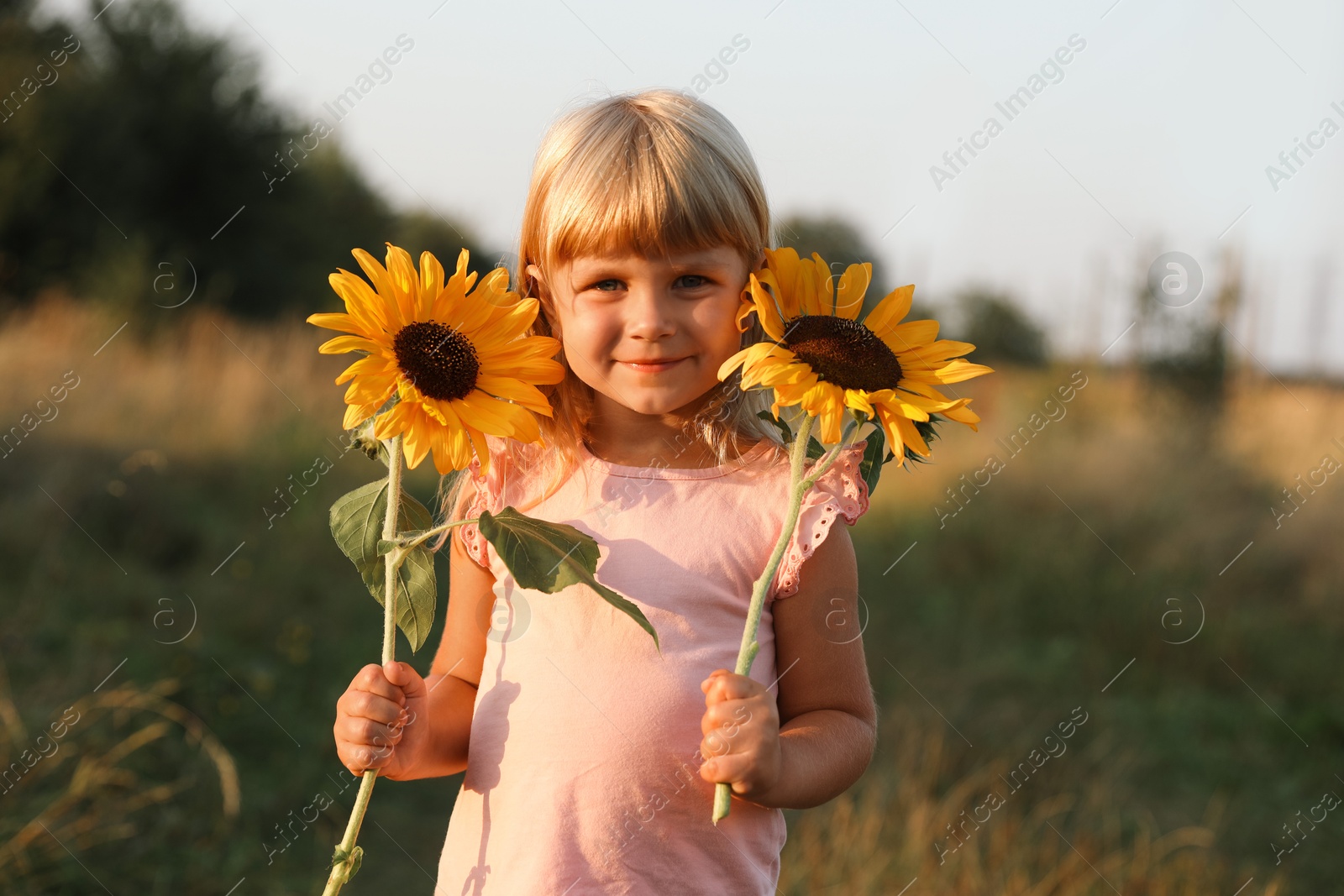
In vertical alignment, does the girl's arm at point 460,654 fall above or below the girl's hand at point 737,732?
above

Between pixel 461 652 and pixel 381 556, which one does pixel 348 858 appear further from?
pixel 461 652

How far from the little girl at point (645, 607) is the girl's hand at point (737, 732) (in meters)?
0.12

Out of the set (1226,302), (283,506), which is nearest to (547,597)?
(283,506)

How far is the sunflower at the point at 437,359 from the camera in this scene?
4.50 ft

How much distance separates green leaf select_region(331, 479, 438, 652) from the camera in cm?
143

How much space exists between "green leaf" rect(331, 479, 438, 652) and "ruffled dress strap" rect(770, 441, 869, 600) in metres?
0.49

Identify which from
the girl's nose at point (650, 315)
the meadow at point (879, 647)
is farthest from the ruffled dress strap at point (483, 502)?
the meadow at point (879, 647)

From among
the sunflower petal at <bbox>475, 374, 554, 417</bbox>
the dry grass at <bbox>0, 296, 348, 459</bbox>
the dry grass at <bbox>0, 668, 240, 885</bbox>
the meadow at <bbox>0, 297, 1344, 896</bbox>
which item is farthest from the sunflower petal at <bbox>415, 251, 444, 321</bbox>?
the dry grass at <bbox>0, 296, 348, 459</bbox>

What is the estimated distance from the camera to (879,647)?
20.3 feet

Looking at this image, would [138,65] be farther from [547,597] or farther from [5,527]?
[547,597]

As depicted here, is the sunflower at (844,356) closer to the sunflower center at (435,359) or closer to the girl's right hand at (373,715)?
the sunflower center at (435,359)

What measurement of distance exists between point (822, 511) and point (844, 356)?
0.32m

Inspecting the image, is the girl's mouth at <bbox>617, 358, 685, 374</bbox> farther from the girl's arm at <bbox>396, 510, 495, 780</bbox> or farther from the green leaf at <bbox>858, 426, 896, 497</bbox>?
the girl's arm at <bbox>396, 510, 495, 780</bbox>

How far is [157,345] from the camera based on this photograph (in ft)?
31.1
